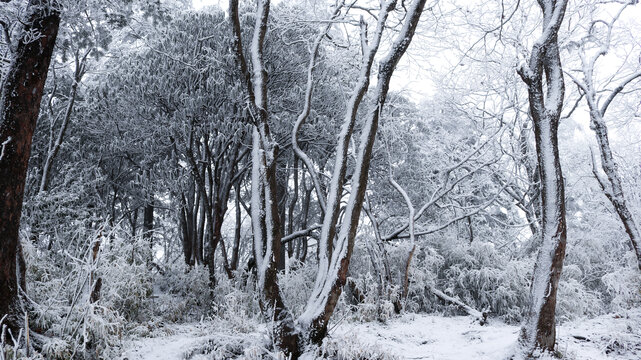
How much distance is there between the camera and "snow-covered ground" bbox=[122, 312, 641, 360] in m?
3.99

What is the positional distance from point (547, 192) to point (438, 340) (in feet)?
7.56

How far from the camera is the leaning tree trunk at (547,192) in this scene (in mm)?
3684

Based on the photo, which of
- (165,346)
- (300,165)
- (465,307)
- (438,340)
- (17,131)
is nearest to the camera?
(17,131)

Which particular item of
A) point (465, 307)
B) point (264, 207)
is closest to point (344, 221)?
point (264, 207)

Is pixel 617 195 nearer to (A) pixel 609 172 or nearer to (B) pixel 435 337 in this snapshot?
(A) pixel 609 172

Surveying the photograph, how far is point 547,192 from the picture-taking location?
3.88 m

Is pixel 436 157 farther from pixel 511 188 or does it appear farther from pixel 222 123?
pixel 222 123

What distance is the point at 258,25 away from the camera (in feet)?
13.9

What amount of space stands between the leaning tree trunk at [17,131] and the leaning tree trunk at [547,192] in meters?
4.46

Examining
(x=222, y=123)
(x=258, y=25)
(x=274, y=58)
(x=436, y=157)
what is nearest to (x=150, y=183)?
(x=222, y=123)

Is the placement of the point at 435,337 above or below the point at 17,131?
below

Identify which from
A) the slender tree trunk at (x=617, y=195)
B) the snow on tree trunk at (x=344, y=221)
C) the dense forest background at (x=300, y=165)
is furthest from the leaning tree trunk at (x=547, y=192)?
the slender tree trunk at (x=617, y=195)

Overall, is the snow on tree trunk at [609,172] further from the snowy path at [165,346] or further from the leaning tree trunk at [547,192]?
the snowy path at [165,346]

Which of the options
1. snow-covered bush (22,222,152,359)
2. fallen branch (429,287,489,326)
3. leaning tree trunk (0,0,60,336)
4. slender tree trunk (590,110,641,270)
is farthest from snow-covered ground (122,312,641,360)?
leaning tree trunk (0,0,60,336)
